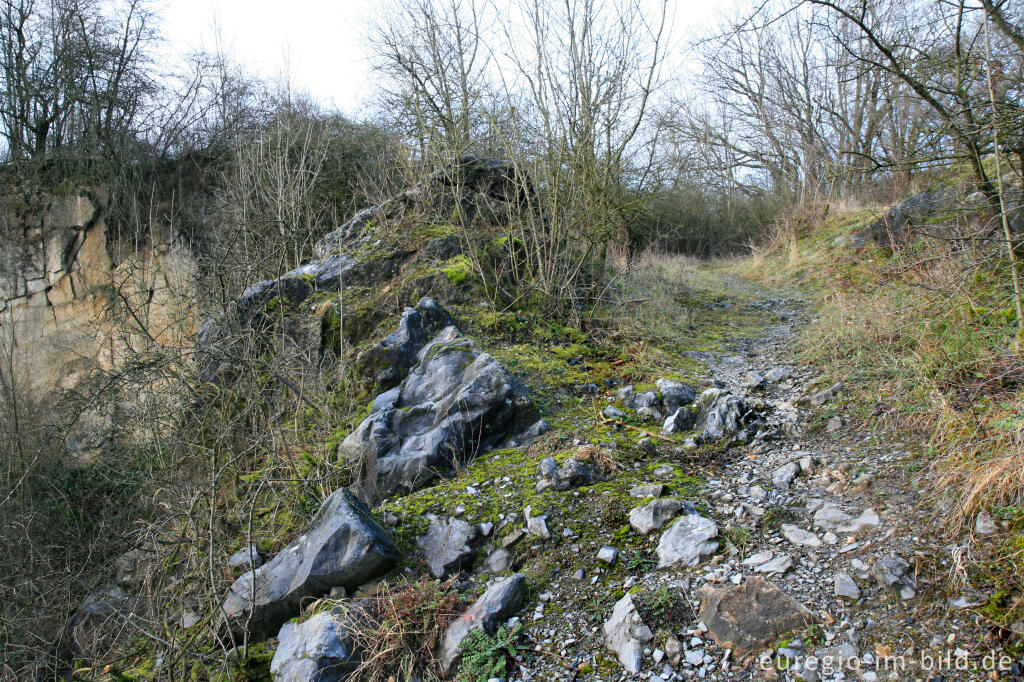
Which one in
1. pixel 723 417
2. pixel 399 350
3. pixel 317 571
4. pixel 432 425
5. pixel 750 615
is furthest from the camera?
pixel 399 350

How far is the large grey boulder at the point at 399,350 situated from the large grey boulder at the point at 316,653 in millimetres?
2611

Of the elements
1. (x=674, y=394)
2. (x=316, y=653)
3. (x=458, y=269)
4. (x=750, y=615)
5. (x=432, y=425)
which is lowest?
(x=316, y=653)

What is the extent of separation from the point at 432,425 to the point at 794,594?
9.08 ft

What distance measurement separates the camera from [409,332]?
5453mm

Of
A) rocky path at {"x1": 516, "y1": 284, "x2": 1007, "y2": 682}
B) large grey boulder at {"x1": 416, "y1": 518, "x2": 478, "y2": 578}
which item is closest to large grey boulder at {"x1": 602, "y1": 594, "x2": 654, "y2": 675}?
rocky path at {"x1": 516, "y1": 284, "x2": 1007, "y2": 682}

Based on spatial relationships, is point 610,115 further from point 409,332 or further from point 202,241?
point 202,241

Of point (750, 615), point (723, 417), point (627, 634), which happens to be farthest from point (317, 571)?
point (723, 417)

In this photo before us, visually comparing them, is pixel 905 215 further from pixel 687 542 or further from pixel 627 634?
pixel 627 634

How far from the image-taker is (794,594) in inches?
94.6

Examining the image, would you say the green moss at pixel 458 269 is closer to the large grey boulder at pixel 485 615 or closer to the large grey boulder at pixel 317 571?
the large grey boulder at pixel 317 571

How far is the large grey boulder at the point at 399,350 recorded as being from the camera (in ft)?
17.1

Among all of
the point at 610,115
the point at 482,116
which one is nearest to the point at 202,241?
the point at 482,116

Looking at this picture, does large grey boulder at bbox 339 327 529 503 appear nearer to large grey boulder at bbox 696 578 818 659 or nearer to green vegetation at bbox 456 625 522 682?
green vegetation at bbox 456 625 522 682

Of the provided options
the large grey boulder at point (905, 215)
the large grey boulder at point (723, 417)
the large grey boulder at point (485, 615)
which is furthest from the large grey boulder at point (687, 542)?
the large grey boulder at point (905, 215)
